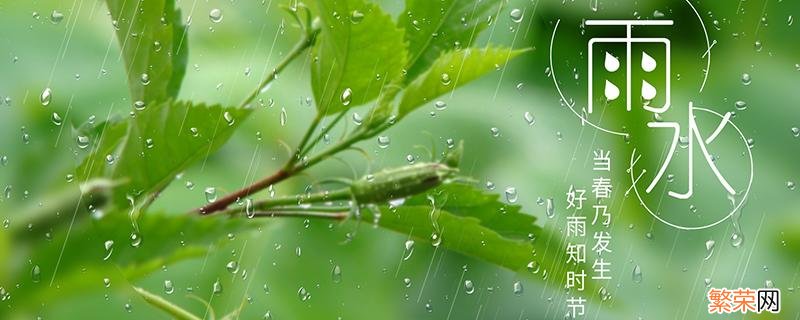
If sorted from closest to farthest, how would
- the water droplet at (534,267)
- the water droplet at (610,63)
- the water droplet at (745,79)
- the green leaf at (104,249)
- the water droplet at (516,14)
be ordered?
the green leaf at (104,249)
the water droplet at (534,267)
the water droplet at (516,14)
the water droplet at (610,63)
the water droplet at (745,79)

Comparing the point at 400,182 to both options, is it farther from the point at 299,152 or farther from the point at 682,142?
the point at 682,142

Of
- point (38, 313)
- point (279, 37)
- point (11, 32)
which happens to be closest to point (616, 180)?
point (279, 37)

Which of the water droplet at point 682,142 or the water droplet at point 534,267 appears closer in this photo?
the water droplet at point 534,267

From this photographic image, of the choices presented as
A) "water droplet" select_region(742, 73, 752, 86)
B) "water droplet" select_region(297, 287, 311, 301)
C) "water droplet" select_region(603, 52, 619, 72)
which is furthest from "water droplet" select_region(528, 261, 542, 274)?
"water droplet" select_region(742, 73, 752, 86)

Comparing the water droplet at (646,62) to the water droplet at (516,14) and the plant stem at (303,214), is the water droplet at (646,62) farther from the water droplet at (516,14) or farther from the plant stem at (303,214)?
the plant stem at (303,214)

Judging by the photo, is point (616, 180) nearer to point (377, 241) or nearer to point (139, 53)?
point (377, 241)

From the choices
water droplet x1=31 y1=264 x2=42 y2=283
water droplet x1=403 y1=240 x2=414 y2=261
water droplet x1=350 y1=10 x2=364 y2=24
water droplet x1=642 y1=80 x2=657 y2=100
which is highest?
water droplet x1=350 y1=10 x2=364 y2=24

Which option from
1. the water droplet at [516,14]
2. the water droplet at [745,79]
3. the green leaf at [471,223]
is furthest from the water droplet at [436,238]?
the water droplet at [745,79]

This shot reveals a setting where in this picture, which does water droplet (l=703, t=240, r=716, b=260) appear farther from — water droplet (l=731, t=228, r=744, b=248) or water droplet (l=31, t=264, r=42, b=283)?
water droplet (l=31, t=264, r=42, b=283)
